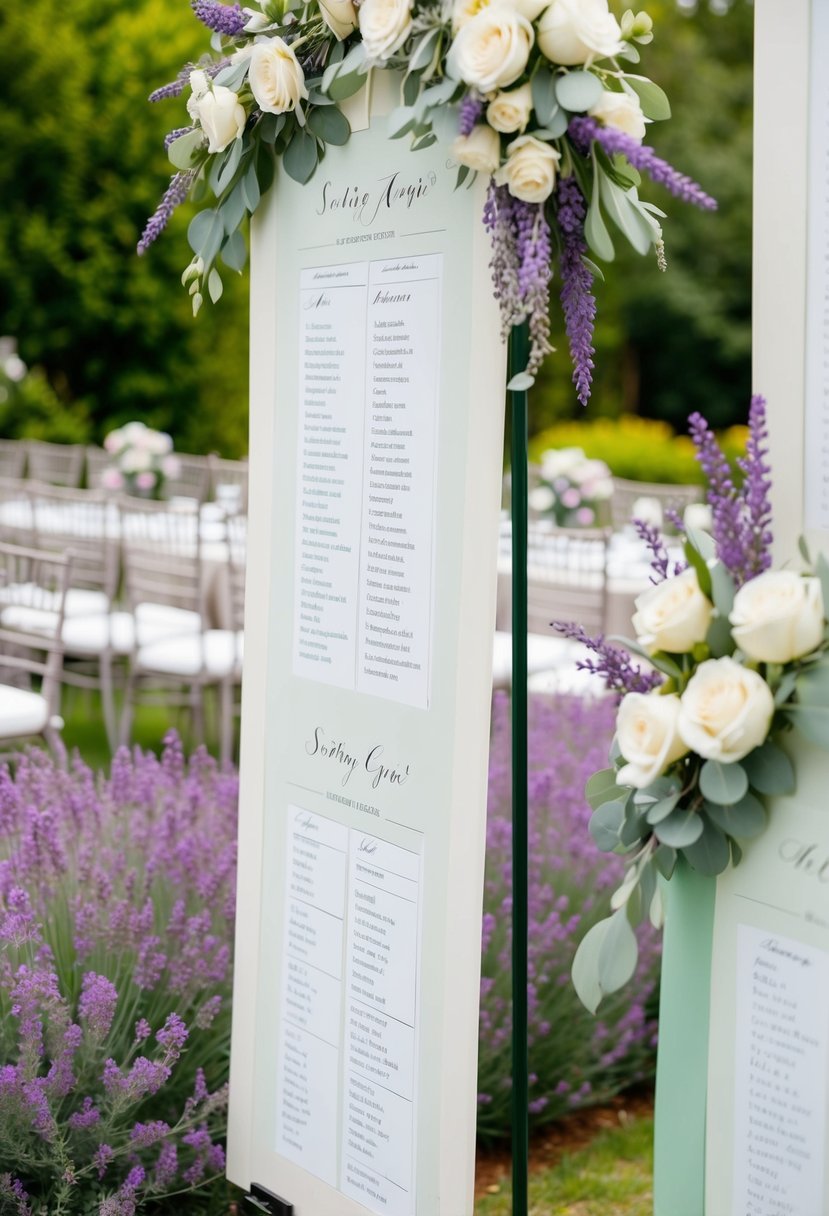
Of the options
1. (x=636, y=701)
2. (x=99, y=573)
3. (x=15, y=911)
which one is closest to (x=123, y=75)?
(x=99, y=573)

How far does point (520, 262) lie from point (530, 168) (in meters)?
0.11

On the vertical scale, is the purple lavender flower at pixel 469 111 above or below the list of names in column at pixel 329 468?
above

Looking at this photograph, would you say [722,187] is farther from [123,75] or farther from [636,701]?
[636,701]

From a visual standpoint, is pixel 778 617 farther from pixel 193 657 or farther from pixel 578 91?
pixel 193 657

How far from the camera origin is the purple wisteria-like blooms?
151 cm

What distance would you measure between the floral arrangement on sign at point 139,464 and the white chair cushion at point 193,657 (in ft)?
4.55

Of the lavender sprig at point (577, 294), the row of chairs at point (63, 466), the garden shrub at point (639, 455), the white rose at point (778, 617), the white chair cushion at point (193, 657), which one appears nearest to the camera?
the white rose at point (778, 617)

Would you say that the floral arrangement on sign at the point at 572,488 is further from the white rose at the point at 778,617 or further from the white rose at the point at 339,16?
Answer: the white rose at the point at 778,617

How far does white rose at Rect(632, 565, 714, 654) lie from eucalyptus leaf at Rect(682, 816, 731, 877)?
0.20m

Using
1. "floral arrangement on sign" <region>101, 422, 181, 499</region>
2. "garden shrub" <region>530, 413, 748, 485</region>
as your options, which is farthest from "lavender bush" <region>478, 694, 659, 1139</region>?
"garden shrub" <region>530, 413, 748, 485</region>

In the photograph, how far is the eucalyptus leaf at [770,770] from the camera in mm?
1425

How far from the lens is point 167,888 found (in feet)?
8.70

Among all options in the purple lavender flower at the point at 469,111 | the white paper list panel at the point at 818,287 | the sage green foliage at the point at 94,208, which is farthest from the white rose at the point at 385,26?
the sage green foliage at the point at 94,208

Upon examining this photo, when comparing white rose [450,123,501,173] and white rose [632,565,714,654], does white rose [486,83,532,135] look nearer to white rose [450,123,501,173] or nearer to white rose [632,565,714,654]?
white rose [450,123,501,173]
